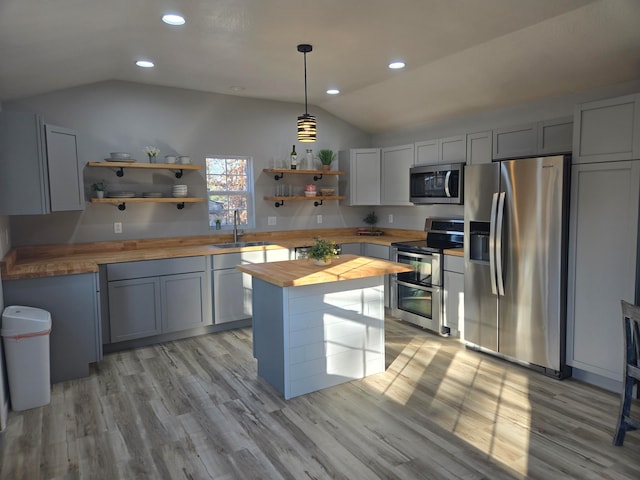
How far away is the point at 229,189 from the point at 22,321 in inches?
110

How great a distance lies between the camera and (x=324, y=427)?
2.78 metres

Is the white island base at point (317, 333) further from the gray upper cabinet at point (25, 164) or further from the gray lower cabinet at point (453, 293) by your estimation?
the gray upper cabinet at point (25, 164)

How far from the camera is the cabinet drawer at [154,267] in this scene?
13.3 feet

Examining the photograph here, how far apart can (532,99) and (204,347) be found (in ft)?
13.1

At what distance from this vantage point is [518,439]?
260 cm

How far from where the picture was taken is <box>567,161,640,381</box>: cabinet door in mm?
3041

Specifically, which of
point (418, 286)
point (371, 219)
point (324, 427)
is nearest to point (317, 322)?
point (324, 427)

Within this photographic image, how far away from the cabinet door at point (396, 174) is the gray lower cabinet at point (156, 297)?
2.50 meters

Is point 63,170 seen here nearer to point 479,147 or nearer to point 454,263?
point 454,263

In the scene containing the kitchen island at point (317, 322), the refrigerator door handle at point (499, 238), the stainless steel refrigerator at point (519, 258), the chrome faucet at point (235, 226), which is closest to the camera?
the kitchen island at point (317, 322)

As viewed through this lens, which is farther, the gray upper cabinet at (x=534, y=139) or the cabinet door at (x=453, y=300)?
the cabinet door at (x=453, y=300)

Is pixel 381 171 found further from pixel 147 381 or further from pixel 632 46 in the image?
pixel 147 381

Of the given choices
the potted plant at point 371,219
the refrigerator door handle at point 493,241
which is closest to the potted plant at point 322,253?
the refrigerator door handle at point 493,241

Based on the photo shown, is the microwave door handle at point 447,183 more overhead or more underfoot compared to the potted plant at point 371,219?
more overhead
